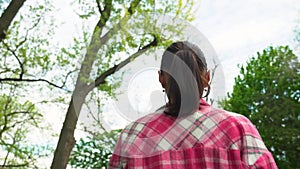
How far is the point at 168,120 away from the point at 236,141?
17 cm

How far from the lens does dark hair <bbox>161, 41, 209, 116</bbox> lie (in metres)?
1.03

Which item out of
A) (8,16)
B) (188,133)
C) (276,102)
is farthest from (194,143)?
(276,102)

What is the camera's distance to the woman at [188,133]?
1.03 metres

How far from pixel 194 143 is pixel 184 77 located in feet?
0.53

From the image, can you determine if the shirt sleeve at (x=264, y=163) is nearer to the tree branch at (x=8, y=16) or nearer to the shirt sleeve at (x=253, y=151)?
the shirt sleeve at (x=253, y=151)

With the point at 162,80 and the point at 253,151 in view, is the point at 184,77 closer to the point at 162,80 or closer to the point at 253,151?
the point at 162,80

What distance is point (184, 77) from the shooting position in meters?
1.03

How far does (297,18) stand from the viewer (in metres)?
9.99

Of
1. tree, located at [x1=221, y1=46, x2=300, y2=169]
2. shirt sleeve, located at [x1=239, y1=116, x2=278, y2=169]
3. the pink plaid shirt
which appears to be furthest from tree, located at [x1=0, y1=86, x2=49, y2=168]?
shirt sleeve, located at [x1=239, y1=116, x2=278, y2=169]

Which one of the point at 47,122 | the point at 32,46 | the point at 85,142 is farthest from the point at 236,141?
the point at 85,142

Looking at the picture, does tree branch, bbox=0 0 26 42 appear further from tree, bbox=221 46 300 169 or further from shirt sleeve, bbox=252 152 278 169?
tree, bbox=221 46 300 169

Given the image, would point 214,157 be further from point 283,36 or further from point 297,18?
point 283,36

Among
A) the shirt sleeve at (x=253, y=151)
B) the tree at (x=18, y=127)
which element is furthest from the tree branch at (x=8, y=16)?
the shirt sleeve at (x=253, y=151)

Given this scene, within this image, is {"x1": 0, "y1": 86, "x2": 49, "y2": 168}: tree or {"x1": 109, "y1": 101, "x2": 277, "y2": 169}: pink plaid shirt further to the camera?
{"x1": 0, "y1": 86, "x2": 49, "y2": 168}: tree
